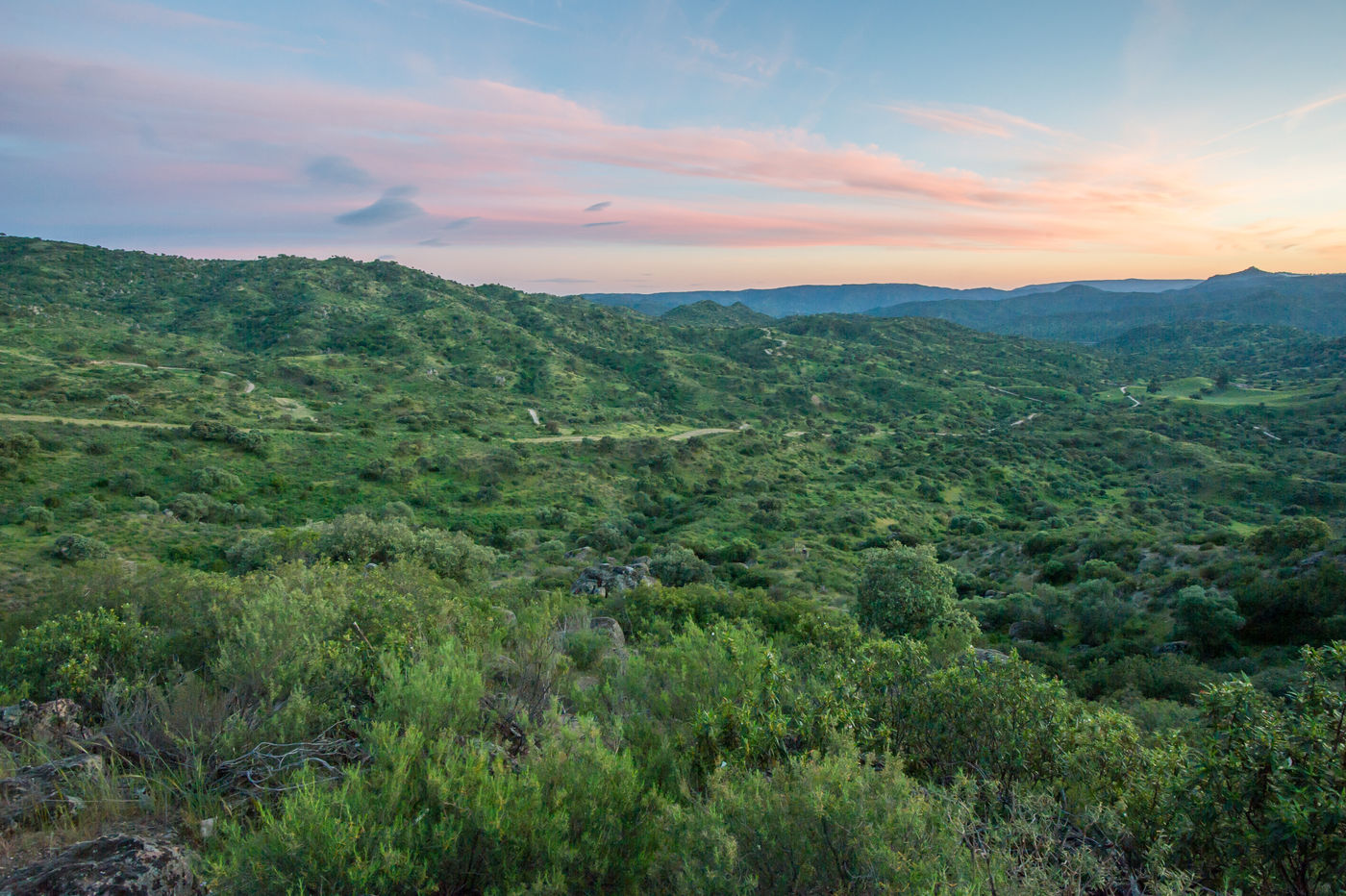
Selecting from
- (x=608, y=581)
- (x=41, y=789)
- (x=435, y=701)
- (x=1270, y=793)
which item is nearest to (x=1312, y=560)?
(x=1270, y=793)

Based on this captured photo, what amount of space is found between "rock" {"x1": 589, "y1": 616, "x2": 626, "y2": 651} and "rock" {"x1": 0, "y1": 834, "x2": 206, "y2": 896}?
9.05m

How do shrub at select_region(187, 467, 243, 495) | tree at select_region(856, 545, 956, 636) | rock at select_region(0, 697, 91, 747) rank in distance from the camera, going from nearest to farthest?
rock at select_region(0, 697, 91, 747) < tree at select_region(856, 545, 956, 636) < shrub at select_region(187, 467, 243, 495)

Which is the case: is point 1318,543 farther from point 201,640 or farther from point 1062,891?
point 201,640

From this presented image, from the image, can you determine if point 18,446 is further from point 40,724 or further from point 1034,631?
point 1034,631

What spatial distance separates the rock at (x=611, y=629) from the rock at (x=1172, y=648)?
63.1 feet

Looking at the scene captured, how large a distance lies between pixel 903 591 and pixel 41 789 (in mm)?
20869

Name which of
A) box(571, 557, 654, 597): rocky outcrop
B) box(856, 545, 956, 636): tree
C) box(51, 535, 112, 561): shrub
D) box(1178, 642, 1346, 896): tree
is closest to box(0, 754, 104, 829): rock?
box(1178, 642, 1346, 896): tree

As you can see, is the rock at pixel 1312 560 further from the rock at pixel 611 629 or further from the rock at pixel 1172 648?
the rock at pixel 611 629

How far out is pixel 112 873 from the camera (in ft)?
13.3

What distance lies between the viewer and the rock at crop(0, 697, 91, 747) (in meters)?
6.49

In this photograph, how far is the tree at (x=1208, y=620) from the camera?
19.5 meters

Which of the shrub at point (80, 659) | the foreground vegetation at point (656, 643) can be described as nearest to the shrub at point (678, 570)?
the foreground vegetation at point (656, 643)

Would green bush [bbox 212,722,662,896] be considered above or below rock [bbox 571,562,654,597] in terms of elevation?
above

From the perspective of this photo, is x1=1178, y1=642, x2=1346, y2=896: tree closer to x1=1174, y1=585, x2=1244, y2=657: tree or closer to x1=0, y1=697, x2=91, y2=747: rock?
x1=0, y1=697, x2=91, y2=747: rock
